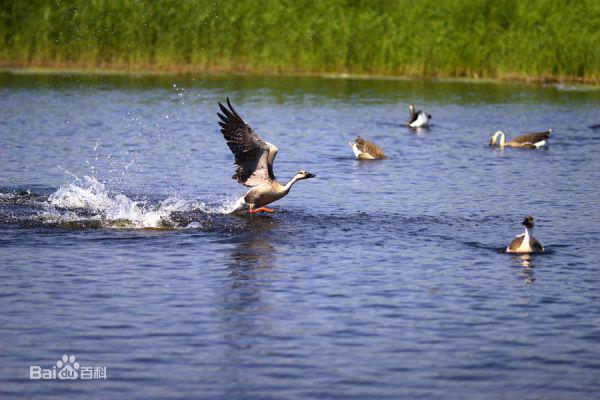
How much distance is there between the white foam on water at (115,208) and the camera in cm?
1600

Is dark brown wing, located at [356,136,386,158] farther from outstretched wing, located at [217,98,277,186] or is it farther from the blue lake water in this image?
outstretched wing, located at [217,98,277,186]

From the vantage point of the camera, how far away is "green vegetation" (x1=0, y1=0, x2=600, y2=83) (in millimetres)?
41406

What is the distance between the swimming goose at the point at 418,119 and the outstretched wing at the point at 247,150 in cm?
1451

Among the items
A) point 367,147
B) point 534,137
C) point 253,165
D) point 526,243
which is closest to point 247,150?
point 253,165

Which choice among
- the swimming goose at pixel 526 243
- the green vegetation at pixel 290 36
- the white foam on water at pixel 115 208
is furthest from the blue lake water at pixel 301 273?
the green vegetation at pixel 290 36

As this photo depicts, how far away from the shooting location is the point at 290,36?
141 feet

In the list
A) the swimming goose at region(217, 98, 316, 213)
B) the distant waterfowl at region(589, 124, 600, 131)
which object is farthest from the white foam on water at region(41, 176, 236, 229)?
the distant waterfowl at region(589, 124, 600, 131)

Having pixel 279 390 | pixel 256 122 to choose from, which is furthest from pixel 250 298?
pixel 256 122

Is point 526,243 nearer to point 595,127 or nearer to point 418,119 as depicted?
point 418,119

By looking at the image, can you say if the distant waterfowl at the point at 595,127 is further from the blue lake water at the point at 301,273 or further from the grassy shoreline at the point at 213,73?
the grassy shoreline at the point at 213,73
